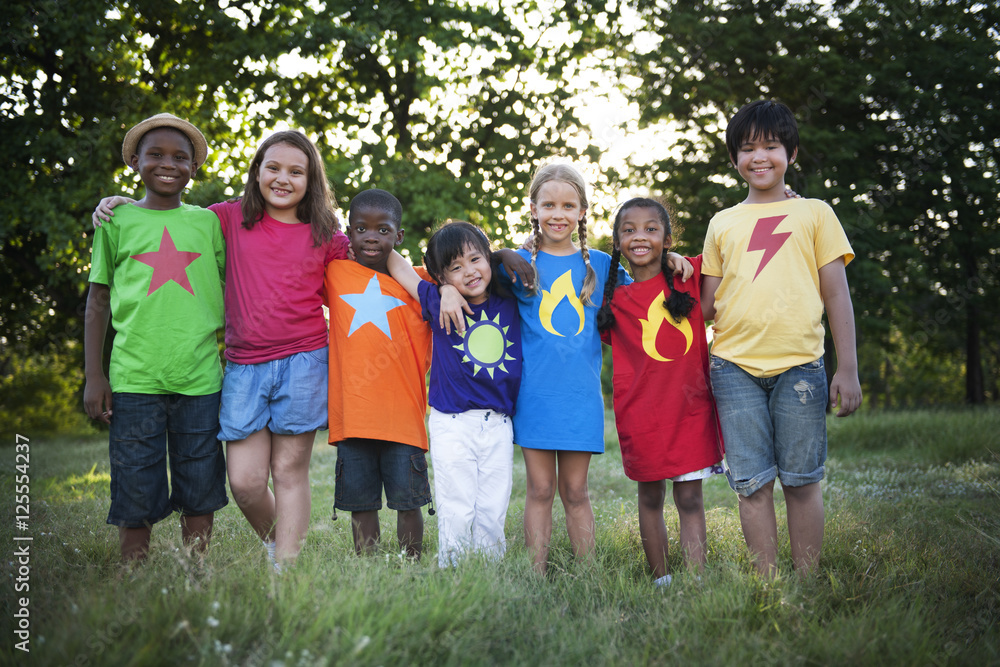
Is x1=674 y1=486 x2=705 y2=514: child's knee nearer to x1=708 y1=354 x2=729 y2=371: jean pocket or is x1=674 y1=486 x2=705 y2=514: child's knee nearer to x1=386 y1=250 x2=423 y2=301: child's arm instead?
x1=708 y1=354 x2=729 y2=371: jean pocket

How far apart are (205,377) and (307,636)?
1635mm

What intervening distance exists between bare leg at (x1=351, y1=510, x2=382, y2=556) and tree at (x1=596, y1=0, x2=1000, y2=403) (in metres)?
11.2

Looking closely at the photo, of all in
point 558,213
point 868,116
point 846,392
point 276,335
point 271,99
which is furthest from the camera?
point 868,116

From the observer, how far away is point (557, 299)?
3295 millimetres

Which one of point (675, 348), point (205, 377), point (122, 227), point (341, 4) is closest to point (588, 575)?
point (675, 348)

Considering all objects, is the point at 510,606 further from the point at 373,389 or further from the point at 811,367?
the point at 811,367

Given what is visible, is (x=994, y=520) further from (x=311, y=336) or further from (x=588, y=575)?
(x=311, y=336)

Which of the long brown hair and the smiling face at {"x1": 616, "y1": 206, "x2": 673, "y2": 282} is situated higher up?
the long brown hair

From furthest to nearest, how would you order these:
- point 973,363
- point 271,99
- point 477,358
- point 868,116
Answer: point 973,363
point 868,116
point 271,99
point 477,358

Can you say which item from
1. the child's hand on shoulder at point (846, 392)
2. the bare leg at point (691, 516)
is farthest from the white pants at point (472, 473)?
the child's hand on shoulder at point (846, 392)

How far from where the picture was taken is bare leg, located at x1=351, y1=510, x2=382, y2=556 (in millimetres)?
3209

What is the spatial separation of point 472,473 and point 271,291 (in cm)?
134

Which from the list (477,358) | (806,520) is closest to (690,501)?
(806,520)

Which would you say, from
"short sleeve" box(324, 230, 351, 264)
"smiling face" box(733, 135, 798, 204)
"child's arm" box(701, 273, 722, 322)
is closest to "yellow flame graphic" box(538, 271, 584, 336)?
"child's arm" box(701, 273, 722, 322)
